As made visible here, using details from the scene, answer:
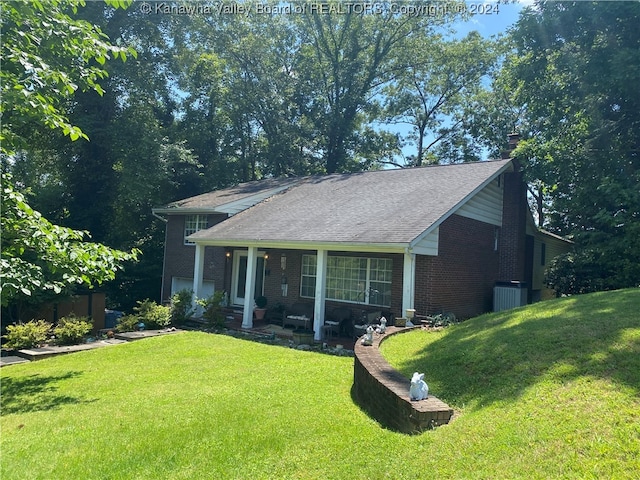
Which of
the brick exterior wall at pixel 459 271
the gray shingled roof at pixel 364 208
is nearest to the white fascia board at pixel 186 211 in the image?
the gray shingled roof at pixel 364 208

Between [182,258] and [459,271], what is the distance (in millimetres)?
12049

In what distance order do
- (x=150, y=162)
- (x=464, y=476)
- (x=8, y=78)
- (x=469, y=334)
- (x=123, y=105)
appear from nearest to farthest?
(x=464, y=476) < (x=8, y=78) < (x=469, y=334) < (x=150, y=162) < (x=123, y=105)

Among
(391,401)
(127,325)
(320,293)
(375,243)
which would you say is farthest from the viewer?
(127,325)

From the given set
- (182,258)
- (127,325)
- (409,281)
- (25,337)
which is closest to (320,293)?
(409,281)

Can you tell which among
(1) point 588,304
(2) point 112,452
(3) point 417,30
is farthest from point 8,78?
(3) point 417,30

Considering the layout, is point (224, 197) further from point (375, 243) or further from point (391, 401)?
point (391, 401)

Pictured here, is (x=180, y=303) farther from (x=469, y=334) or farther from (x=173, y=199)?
(x=173, y=199)

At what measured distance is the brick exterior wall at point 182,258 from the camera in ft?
60.0

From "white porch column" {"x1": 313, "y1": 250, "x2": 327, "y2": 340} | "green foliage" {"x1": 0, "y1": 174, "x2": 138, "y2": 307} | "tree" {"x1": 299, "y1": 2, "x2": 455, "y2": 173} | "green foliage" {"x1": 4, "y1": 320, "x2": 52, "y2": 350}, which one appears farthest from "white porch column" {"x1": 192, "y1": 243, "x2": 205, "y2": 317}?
"tree" {"x1": 299, "y1": 2, "x2": 455, "y2": 173}

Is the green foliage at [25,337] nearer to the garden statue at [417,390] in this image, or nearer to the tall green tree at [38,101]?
the tall green tree at [38,101]

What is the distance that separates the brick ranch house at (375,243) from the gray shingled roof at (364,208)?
1.7 inches

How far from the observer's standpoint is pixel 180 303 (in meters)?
15.6

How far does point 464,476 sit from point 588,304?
20.6 ft

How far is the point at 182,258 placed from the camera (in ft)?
66.6
